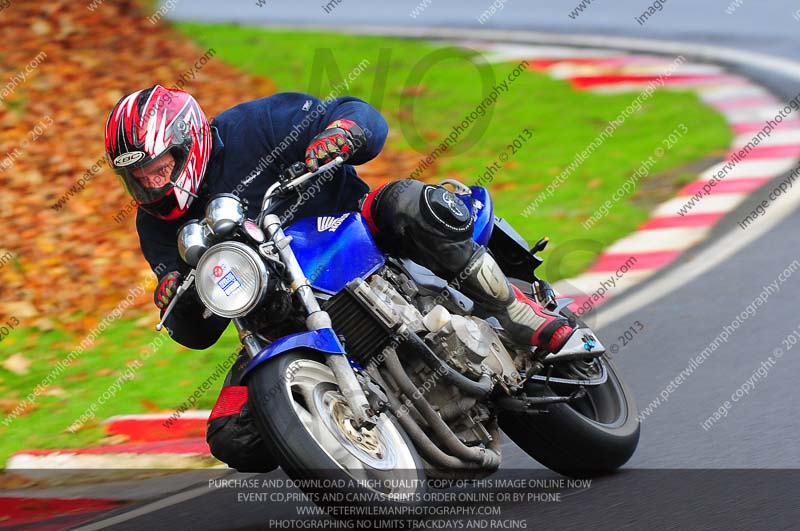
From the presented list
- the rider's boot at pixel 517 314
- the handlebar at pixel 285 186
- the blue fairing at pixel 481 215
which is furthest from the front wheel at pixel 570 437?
the handlebar at pixel 285 186

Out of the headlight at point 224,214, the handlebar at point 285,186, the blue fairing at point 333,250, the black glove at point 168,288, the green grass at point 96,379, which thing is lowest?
the green grass at point 96,379

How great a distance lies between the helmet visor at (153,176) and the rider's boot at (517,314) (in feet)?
3.74

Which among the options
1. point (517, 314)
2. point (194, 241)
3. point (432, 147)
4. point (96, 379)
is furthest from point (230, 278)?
point (432, 147)

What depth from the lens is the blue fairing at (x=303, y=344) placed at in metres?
3.84

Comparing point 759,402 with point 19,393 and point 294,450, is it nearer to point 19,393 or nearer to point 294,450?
point 294,450

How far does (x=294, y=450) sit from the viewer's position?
3.68 meters

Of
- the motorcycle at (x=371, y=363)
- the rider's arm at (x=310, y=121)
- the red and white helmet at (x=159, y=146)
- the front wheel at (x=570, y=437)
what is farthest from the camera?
the front wheel at (x=570, y=437)

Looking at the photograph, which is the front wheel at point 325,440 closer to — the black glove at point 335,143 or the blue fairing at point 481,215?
the black glove at point 335,143

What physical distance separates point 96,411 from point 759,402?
3465mm

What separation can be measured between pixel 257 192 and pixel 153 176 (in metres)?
0.52

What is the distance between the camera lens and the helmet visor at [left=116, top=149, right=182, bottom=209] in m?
4.13

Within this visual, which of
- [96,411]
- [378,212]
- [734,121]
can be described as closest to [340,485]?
[378,212]

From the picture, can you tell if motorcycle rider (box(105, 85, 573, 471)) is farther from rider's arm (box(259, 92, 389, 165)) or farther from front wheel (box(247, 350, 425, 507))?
front wheel (box(247, 350, 425, 507))

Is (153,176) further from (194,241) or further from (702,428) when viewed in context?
(702,428)
